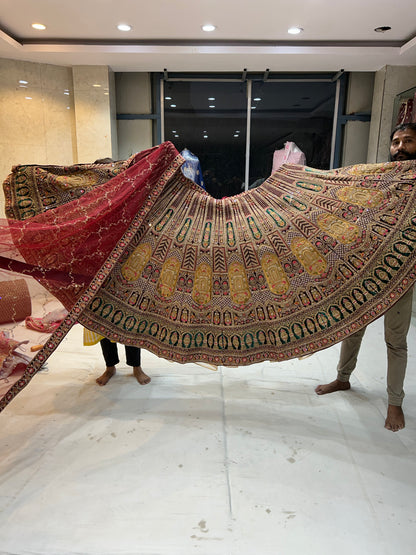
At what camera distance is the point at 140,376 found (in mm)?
2320

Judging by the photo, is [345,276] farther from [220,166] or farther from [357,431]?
[220,166]

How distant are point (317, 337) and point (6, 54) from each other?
4.69 metres

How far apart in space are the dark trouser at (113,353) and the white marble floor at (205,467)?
12 centimetres

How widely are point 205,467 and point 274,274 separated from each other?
2.90ft

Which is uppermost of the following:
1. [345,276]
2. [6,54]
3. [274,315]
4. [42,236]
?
[6,54]

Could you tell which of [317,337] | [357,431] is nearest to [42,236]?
[317,337]

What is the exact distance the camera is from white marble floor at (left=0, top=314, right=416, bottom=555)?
4.26 ft

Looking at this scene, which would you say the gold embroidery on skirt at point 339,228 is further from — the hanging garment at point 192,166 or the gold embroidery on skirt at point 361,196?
the hanging garment at point 192,166

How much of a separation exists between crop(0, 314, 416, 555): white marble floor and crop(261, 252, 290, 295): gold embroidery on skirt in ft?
2.41

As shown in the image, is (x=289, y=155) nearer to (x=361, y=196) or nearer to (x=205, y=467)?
(x=361, y=196)

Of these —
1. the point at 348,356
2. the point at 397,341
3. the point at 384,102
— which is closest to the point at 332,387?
the point at 348,356

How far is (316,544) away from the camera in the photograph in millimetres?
1273

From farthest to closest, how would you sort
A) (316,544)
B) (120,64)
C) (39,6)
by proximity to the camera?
(120,64) → (39,6) → (316,544)

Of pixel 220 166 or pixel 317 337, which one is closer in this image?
pixel 317 337
